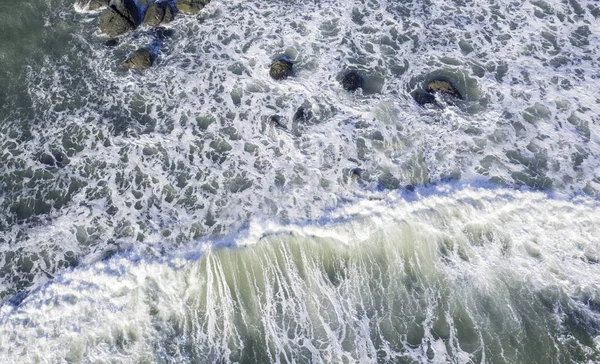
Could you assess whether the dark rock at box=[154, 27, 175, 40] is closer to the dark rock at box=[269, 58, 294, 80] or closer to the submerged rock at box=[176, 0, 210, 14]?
the submerged rock at box=[176, 0, 210, 14]

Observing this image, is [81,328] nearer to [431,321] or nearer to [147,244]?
[147,244]

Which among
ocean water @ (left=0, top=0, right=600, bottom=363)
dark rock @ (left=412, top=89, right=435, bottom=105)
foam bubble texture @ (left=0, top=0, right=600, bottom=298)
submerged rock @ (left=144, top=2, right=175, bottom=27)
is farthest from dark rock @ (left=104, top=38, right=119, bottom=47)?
dark rock @ (left=412, top=89, right=435, bottom=105)

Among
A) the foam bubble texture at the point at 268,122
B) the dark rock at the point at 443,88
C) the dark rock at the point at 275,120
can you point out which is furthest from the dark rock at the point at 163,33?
the dark rock at the point at 443,88

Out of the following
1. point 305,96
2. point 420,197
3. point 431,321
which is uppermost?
point 305,96

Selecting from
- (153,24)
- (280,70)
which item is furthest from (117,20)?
(280,70)

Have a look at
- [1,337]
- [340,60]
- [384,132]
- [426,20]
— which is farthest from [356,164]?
[1,337]

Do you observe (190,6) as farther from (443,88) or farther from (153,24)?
(443,88)
